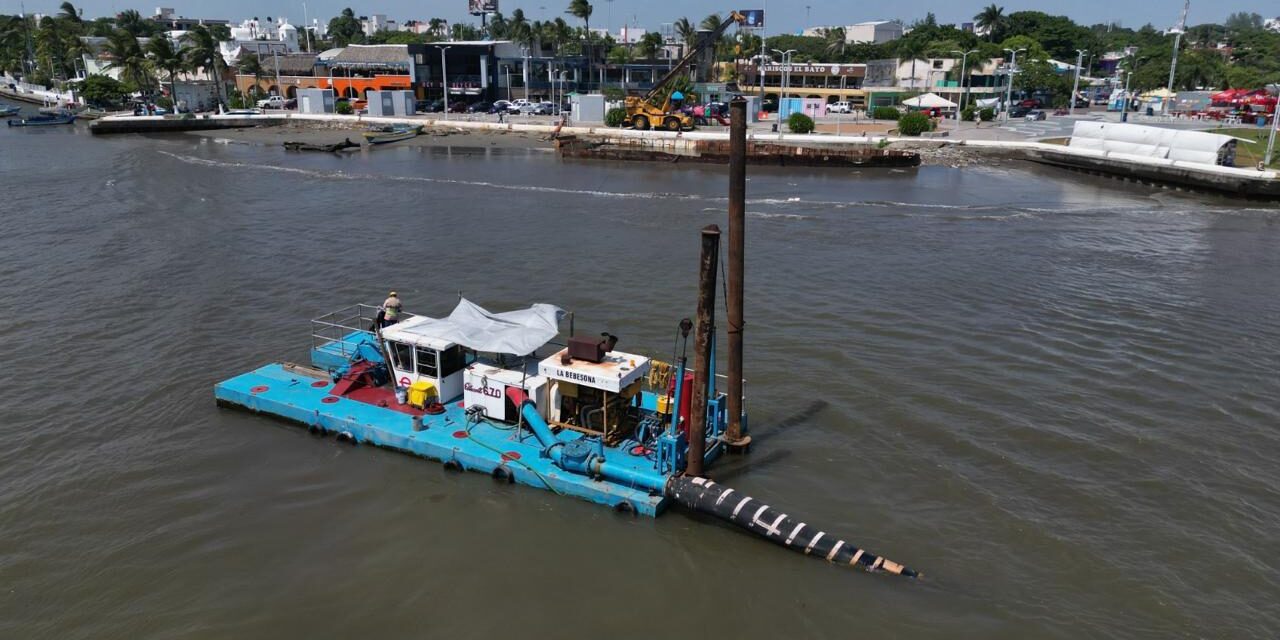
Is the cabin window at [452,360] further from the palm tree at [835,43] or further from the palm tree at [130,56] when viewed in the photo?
the palm tree at [835,43]

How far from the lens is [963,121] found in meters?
87.3

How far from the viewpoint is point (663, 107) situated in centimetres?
7544

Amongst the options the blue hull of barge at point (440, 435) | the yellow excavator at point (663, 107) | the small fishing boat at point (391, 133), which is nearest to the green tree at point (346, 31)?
the small fishing boat at point (391, 133)

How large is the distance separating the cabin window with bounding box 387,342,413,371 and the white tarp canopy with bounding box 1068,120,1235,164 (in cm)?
5344

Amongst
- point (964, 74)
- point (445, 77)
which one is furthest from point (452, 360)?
point (964, 74)

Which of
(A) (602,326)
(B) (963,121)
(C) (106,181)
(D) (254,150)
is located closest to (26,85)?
(D) (254,150)

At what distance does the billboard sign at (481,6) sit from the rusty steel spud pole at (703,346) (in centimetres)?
13741

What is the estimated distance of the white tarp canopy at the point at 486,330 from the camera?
14805 mm

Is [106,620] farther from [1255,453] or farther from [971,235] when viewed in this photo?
[971,235]

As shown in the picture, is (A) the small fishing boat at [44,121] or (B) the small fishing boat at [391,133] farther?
(A) the small fishing boat at [44,121]

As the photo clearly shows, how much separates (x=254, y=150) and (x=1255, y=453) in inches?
2858

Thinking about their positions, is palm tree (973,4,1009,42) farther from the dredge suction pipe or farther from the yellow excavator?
the dredge suction pipe

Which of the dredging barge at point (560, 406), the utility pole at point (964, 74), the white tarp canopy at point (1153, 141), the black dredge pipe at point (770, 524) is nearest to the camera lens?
the black dredge pipe at point (770, 524)

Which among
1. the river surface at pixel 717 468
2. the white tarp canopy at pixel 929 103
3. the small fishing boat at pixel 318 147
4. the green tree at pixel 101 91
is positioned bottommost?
the river surface at pixel 717 468
